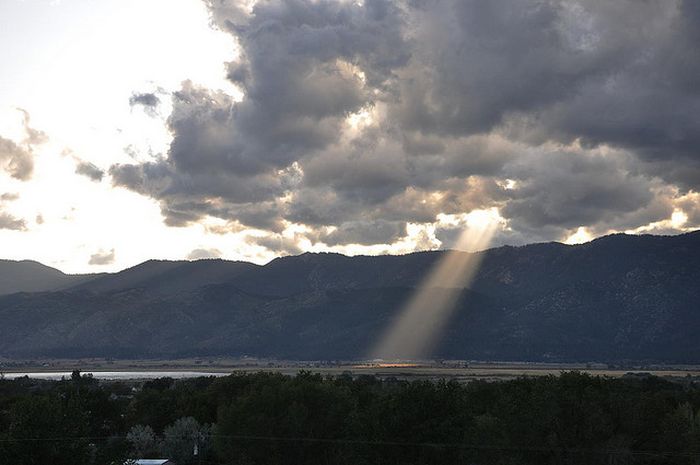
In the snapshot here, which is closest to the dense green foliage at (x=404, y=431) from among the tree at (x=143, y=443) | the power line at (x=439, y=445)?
the power line at (x=439, y=445)

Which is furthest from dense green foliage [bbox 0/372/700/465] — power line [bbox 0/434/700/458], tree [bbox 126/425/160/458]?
tree [bbox 126/425/160/458]

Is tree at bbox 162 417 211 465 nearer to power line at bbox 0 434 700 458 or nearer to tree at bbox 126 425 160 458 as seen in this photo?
tree at bbox 126 425 160 458

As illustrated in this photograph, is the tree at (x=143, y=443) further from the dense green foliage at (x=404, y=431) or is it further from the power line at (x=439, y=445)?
the power line at (x=439, y=445)

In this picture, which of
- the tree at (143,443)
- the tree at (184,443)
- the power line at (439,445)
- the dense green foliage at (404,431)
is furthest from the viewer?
the tree at (143,443)

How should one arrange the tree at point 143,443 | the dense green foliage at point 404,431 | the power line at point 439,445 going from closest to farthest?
the power line at point 439,445
the dense green foliage at point 404,431
the tree at point 143,443

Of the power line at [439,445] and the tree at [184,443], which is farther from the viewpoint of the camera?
the tree at [184,443]

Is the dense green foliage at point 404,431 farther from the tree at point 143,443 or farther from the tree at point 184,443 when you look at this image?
the tree at point 143,443

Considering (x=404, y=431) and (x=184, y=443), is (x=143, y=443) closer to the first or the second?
(x=184, y=443)

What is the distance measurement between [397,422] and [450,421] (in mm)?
4498

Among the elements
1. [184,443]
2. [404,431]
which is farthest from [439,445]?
[184,443]

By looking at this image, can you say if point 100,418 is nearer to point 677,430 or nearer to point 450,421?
point 450,421

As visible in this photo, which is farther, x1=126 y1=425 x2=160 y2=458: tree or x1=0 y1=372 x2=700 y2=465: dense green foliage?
x1=126 y1=425 x2=160 y2=458: tree

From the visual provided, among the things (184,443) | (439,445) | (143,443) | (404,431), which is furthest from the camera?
(143,443)

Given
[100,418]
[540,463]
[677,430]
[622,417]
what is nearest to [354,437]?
[540,463]
